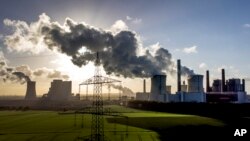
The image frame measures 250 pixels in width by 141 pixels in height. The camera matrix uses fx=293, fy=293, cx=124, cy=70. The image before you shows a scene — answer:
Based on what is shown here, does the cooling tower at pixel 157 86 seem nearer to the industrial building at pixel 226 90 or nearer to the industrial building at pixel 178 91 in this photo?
the industrial building at pixel 178 91

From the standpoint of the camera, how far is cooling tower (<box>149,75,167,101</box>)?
490ft

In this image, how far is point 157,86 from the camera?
154500 mm

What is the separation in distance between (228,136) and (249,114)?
52.4 metres

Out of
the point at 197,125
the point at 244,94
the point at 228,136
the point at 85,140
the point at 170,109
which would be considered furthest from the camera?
the point at 244,94

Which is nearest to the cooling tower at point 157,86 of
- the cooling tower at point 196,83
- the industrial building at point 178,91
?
the industrial building at point 178,91

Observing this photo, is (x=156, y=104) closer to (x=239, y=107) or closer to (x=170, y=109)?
(x=170, y=109)

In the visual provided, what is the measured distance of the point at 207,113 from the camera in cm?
11094

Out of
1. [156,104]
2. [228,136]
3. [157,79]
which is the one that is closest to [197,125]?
[228,136]

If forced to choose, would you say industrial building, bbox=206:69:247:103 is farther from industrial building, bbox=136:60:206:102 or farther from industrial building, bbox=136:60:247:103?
industrial building, bbox=136:60:206:102

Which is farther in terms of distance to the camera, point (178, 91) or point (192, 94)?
point (178, 91)

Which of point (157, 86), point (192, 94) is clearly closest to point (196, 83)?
point (192, 94)

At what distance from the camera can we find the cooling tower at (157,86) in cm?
14950

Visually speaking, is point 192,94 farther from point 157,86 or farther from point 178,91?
point 157,86

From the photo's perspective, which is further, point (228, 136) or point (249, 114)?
point (249, 114)
